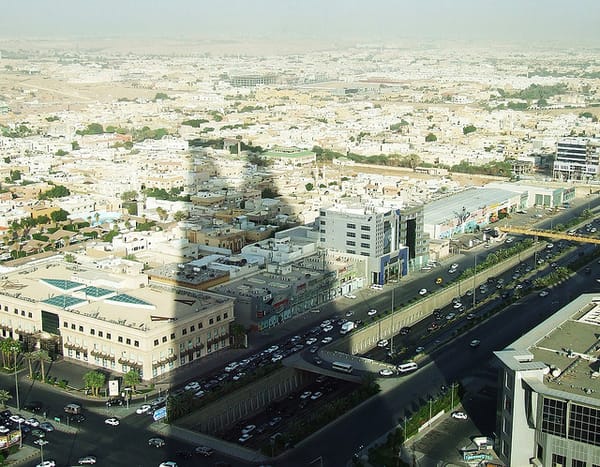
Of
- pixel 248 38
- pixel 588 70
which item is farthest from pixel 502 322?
pixel 248 38

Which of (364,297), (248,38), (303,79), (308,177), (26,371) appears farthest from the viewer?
(248,38)

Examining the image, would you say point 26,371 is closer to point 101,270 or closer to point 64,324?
point 64,324

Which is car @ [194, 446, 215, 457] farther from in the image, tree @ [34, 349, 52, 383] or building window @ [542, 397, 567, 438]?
building window @ [542, 397, 567, 438]

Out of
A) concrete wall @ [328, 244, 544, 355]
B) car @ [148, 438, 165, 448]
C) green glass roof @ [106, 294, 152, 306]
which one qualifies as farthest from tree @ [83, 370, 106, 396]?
concrete wall @ [328, 244, 544, 355]

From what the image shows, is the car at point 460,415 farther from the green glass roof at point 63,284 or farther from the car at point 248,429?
the green glass roof at point 63,284

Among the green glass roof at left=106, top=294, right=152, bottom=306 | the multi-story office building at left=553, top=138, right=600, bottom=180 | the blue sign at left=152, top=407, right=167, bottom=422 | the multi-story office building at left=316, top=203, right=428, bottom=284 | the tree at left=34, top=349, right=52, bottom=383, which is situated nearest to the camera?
the blue sign at left=152, top=407, right=167, bottom=422

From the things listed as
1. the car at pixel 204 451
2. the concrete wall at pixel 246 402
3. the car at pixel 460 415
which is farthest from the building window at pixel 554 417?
the concrete wall at pixel 246 402

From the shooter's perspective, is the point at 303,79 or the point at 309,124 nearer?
the point at 309,124
